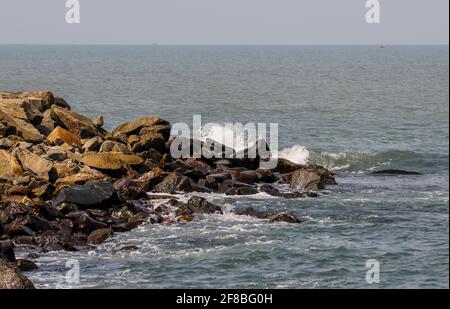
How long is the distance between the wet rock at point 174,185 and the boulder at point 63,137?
7.39 m

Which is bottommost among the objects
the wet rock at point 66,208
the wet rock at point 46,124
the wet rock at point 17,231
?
the wet rock at point 17,231

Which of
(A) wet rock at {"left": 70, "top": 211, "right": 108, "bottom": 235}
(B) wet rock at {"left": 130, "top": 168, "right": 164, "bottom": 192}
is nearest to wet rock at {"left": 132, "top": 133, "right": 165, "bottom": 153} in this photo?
(B) wet rock at {"left": 130, "top": 168, "right": 164, "bottom": 192}

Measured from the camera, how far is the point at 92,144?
152ft

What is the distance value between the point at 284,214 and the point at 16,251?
41.7ft

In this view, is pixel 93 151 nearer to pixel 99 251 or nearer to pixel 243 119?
pixel 99 251

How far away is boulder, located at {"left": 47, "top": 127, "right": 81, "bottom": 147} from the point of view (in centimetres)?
4779

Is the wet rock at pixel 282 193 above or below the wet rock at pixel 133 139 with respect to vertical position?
below

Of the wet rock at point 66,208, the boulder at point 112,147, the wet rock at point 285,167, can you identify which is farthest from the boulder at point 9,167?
the wet rock at point 285,167

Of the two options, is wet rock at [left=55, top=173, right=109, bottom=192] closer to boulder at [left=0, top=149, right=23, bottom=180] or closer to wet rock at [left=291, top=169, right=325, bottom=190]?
boulder at [left=0, top=149, right=23, bottom=180]

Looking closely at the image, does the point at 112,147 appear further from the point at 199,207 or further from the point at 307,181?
the point at 307,181

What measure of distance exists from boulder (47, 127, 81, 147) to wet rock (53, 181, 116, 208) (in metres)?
10.2

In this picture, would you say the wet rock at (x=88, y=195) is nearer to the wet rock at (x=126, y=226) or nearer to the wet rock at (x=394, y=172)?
the wet rock at (x=126, y=226)

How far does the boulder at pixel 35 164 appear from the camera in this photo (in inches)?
1582

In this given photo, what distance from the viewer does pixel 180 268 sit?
1209 inches
